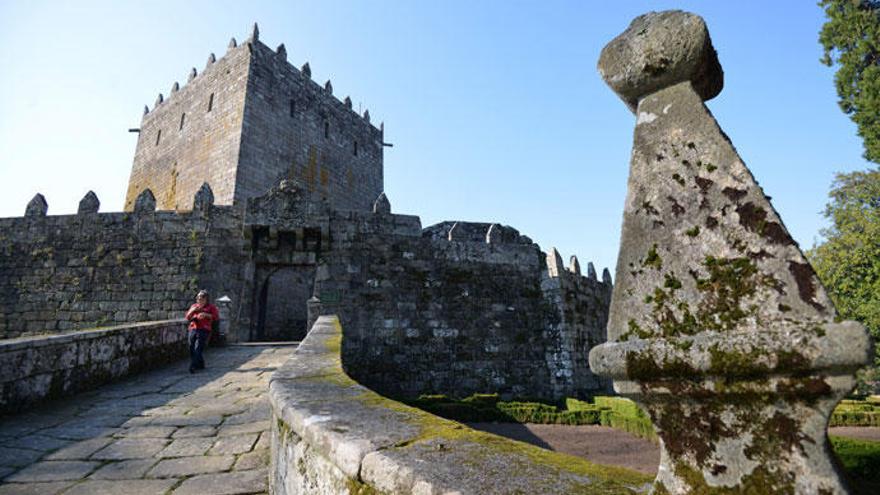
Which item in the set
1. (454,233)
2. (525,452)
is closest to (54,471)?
(525,452)

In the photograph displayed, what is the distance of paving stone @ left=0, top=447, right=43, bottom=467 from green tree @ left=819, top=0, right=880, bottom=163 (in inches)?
882

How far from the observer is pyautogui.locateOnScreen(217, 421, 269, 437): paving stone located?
12.7 ft

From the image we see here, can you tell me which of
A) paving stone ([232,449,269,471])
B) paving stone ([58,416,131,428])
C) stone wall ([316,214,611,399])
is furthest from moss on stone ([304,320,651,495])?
stone wall ([316,214,611,399])

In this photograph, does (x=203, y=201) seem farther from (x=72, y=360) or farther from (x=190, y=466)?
(x=190, y=466)

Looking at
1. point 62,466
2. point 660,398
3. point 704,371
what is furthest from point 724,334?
point 62,466

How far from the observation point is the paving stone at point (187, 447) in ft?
11.1

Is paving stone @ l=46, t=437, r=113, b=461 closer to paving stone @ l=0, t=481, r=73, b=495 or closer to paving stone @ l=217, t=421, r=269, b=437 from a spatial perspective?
paving stone @ l=0, t=481, r=73, b=495

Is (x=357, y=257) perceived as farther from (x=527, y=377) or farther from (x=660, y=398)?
(x=660, y=398)

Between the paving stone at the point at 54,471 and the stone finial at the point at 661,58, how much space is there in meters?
3.88

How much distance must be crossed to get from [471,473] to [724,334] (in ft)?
2.42

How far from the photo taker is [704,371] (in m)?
1.05

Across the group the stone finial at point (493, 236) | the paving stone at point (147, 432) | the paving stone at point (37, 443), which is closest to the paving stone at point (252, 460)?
the paving stone at point (147, 432)

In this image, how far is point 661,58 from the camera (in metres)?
1.40

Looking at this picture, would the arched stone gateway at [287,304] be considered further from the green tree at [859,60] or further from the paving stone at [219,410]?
the green tree at [859,60]
